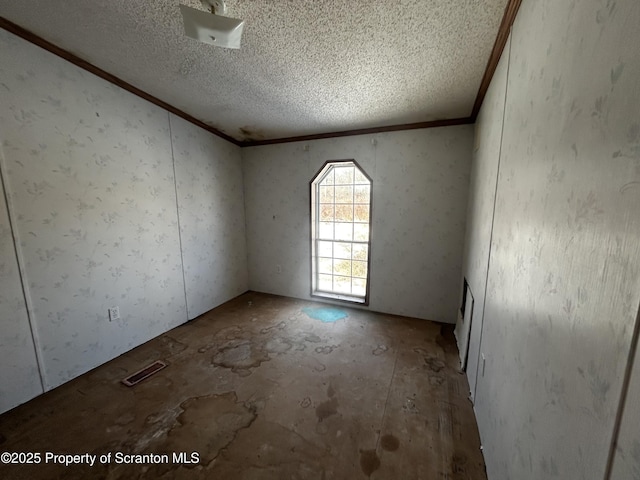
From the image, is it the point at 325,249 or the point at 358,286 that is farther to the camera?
the point at 325,249

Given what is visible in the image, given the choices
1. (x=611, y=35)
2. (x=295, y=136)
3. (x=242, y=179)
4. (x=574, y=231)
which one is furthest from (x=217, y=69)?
(x=574, y=231)

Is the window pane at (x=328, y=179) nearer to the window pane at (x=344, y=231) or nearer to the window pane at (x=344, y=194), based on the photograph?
the window pane at (x=344, y=194)

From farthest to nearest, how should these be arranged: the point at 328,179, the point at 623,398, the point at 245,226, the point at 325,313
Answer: the point at 245,226, the point at 328,179, the point at 325,313, the point at 623,398

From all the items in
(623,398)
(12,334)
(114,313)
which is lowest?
(114,313)

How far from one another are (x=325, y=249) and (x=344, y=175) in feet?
3.65

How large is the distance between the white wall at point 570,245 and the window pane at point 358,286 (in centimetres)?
225

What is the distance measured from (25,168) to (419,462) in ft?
10.5

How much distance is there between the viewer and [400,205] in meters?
3.01

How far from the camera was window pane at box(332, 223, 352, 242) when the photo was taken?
343 cm

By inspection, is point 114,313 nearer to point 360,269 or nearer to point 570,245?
point 360,269

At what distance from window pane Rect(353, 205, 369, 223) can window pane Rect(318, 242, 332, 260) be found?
57cm

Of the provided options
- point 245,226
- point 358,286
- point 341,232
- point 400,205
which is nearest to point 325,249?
point 341,232

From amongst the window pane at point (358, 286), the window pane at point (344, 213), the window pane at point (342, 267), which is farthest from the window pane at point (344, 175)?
the window pane at point (358, 286)

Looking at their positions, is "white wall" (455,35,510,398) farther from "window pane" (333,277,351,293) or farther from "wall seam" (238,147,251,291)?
"wall seam" (238,147,251,291)
